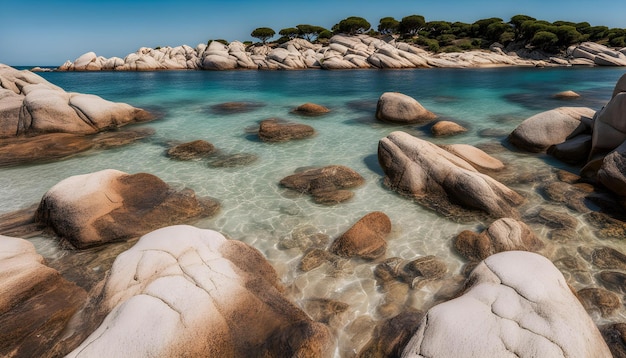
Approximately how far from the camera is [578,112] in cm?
1328

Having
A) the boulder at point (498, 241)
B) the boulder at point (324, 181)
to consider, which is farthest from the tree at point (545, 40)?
the boulder at point (498, 241)

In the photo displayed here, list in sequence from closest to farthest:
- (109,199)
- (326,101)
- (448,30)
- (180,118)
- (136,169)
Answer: (109,199) < (136,169) < (180,118) < (326,101) < (448,30)

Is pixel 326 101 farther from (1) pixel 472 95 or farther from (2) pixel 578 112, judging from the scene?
(2) pixel 578 112

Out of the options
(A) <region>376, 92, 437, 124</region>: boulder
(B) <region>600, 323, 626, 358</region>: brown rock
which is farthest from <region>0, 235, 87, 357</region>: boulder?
(A) <region>376, 92, 437, 124</region>: boulder

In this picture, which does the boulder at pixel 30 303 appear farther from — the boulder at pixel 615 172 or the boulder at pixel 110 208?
the boulder at pixel 615 172

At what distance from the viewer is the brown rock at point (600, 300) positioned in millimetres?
5680

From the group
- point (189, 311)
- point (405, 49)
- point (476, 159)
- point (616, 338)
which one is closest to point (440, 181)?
point (476, 159)

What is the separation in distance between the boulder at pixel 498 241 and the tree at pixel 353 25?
90.7m

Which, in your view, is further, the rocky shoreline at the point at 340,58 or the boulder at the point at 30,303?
the rocky shoreline at the point at 340,58

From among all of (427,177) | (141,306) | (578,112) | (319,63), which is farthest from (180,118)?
(319,63)

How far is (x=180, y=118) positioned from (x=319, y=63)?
165 feet

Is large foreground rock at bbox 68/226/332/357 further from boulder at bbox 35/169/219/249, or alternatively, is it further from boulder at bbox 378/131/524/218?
boulder at bbox 378/131/524/218

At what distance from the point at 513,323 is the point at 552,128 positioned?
1251 cm

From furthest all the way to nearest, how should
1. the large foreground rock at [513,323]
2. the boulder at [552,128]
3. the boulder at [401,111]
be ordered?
the boulder at [401,111]
the boulder at [552,128]
the large foreground rock at [513,323]
